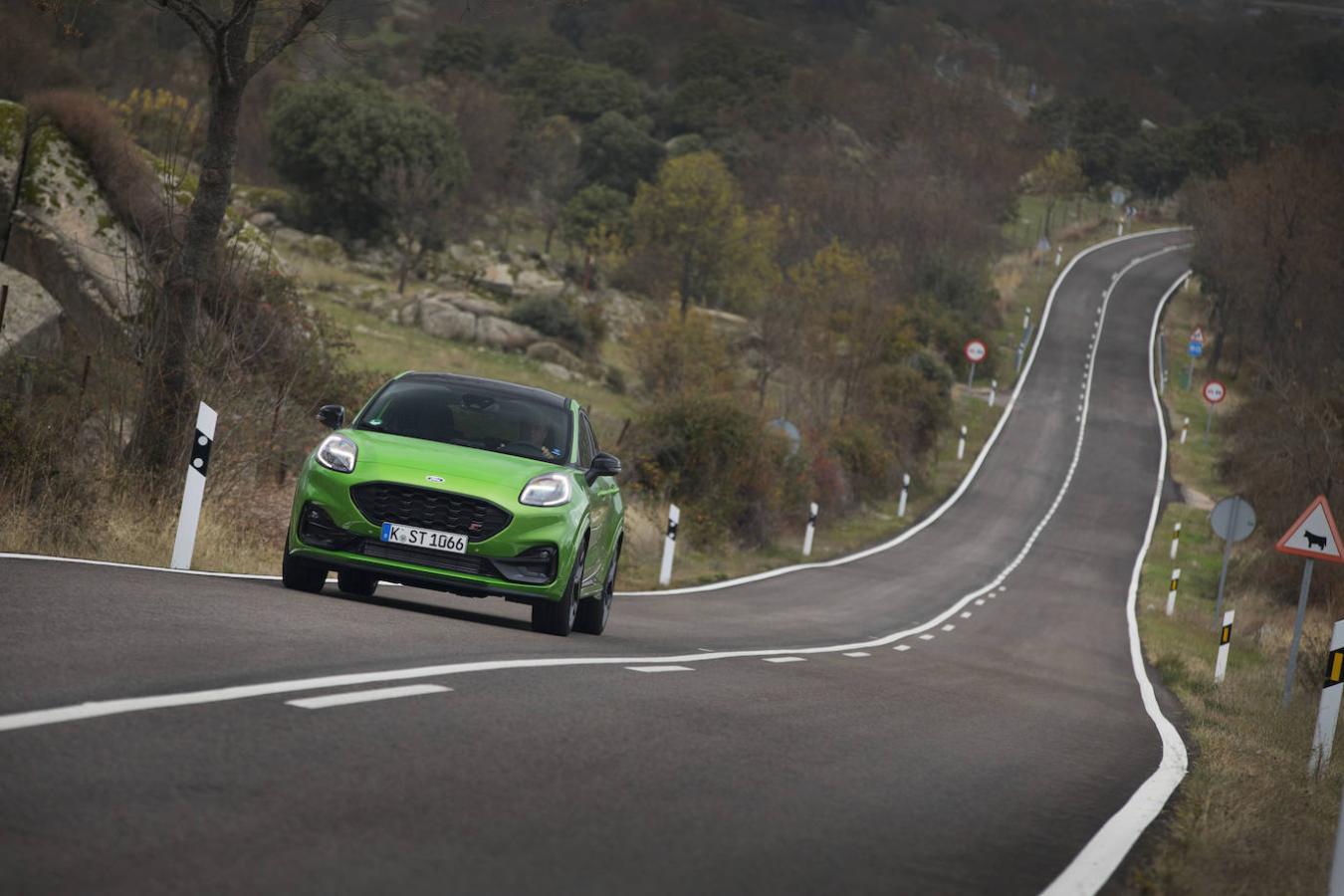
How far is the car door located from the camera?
1328 centimetres

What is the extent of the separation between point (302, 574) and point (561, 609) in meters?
1.97

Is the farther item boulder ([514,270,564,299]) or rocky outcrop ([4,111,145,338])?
boulder ([514,270,564,299])

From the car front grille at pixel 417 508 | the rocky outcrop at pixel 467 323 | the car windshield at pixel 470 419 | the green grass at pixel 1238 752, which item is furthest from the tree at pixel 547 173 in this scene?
the car front grille at pixel 417 508

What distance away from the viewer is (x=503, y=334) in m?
57.3

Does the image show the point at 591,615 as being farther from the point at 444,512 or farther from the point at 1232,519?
the point at 1232,519

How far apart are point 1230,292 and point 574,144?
41.9 meters

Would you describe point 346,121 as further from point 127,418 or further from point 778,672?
point 778,672

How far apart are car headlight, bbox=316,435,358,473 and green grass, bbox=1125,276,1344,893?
607 centimetres

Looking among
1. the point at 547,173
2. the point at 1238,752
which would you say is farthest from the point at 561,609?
the point at 547,173

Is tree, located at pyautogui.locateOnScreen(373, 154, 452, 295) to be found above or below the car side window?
above

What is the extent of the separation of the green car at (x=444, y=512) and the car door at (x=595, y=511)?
0.07 metres

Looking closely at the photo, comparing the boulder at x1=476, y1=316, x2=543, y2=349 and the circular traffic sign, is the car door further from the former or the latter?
the boulder at x1=476, y1=316, x2=543, y2=349

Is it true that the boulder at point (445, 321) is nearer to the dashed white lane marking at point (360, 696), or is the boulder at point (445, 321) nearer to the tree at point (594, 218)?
the tree at point (594, 218)

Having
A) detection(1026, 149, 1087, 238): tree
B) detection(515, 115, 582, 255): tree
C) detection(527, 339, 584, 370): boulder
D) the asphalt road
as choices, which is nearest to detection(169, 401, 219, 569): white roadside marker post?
the asphalt road
